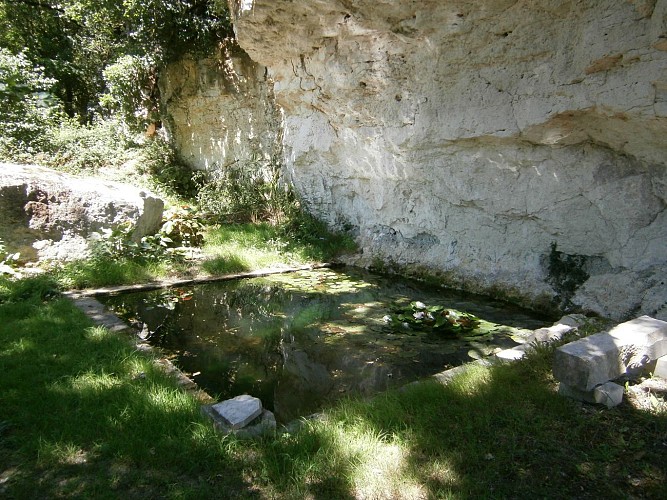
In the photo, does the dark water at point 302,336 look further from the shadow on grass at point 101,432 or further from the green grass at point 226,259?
the shadow on grass at point 101,432

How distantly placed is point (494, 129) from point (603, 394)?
3746 millimetres

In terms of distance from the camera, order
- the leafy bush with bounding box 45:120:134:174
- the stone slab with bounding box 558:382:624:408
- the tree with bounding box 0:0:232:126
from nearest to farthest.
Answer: the stone slab with bounding box 558:382:624:408, the tree with bounding box 0:0:232:126, the leafy bush with bounding box 45:120:134:174

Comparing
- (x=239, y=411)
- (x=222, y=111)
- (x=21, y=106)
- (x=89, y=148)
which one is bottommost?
(x=239, y=411)

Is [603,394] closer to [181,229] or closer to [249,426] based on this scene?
[249,426]

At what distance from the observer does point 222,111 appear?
35.1ft

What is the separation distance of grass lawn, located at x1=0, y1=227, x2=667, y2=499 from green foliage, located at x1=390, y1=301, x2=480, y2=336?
1294 millimetres

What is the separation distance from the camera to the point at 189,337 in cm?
430

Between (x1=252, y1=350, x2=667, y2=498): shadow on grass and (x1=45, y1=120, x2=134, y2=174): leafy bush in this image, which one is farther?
(x1=45, y1=120, x2=134, y2=174): leafy bush

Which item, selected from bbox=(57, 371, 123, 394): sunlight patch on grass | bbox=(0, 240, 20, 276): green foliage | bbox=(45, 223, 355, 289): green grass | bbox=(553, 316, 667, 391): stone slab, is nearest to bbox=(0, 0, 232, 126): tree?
bbox=(45, 223, 355, 289): green grass

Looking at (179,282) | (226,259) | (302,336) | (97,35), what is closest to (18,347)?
(302,336)

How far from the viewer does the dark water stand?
11.4 feet

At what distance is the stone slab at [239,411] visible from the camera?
2.49 meters

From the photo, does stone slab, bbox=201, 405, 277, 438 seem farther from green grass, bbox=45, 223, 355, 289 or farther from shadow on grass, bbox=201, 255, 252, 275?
shadow on grass, bbox=201, 255, 252, 275

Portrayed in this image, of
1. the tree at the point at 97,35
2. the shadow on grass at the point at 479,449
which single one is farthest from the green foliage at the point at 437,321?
the tree at the point at 97,35
